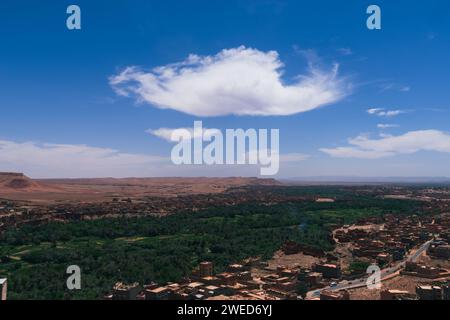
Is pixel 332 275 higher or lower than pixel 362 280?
higher

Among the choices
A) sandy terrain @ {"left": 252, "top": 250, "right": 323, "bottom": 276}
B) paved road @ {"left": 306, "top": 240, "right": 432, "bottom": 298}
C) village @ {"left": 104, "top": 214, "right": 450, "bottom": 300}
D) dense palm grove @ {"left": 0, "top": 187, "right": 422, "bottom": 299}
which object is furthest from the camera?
sandy terrain @ {"left": 252, "top": 250, "right": 323, "bottom": 276}

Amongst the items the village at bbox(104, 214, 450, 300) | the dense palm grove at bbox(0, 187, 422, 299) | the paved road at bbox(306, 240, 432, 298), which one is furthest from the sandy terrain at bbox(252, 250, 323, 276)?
the paved road at bbox(306, 240, 432, 298)

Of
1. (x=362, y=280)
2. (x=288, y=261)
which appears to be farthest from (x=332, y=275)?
(x=288, y=261)

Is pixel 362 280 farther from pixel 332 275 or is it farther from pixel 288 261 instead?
pixel 288 261

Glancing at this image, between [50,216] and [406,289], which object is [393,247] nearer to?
[406,289]

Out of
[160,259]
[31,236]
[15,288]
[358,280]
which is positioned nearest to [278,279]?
[358,280]

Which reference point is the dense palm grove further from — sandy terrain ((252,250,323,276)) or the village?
the village

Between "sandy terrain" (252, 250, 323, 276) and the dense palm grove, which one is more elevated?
the dense palm grove

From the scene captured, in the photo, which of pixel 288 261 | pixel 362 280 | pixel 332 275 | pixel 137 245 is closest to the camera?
pixel 362 280
